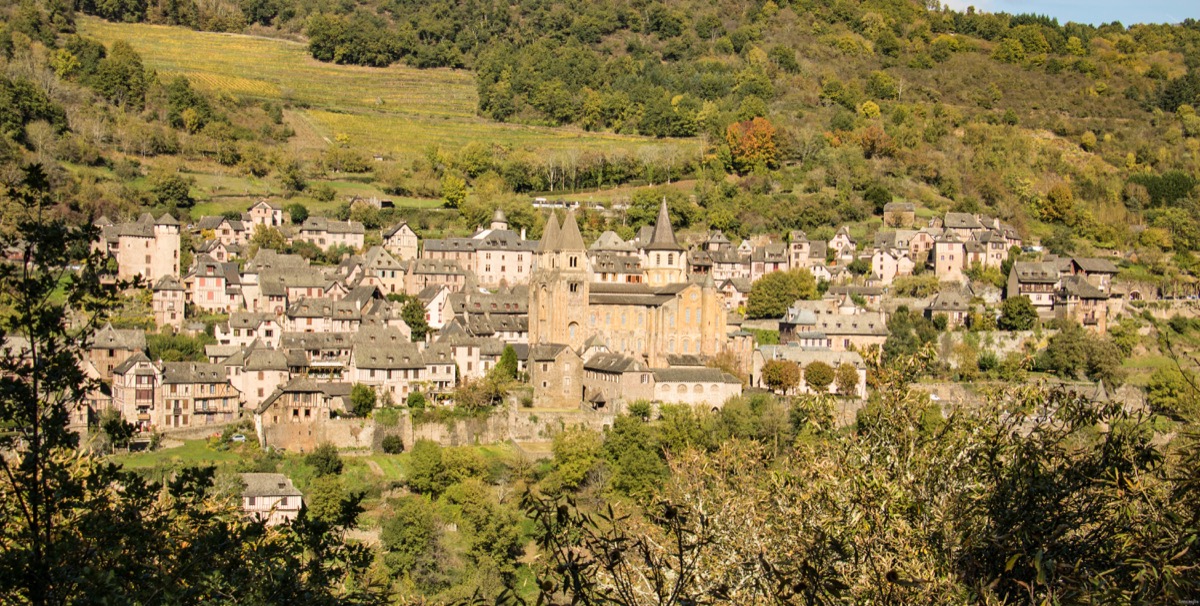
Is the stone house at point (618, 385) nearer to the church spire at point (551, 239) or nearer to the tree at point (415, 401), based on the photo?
the church spire at point (551, 239)

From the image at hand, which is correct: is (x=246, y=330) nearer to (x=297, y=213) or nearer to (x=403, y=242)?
(x=403, y=242)

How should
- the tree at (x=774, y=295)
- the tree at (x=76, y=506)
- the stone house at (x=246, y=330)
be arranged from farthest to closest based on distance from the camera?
the tree at (x=774, y=295) < the stone house at (x=246, y=330) < the tree at (x=76, y=506)

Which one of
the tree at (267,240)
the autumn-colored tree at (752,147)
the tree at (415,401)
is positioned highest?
the autumn-colored tree at (752,147)

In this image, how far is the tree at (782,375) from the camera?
5475 cm

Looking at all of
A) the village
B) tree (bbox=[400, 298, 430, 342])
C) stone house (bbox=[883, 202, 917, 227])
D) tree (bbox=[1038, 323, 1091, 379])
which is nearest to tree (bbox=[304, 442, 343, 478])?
the village

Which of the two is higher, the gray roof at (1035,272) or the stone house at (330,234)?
the stone house at (330,234)

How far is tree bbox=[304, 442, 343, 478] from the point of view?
145ft

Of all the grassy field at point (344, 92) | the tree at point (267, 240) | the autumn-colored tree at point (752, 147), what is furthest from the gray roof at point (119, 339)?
the autumn-colored tree at point (752, 147)

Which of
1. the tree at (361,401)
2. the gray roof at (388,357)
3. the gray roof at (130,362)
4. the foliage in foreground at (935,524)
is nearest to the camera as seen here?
the foliage in foreground at (935,524)

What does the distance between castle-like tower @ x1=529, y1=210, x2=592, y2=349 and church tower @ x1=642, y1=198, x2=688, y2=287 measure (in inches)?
270

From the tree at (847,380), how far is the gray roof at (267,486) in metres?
25.5

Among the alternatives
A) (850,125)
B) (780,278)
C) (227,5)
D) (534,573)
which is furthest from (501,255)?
(227,5)

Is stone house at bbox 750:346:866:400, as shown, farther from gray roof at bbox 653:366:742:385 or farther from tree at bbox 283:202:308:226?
tree at bbox 283:202:308:226

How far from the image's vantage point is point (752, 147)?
90312 mm
